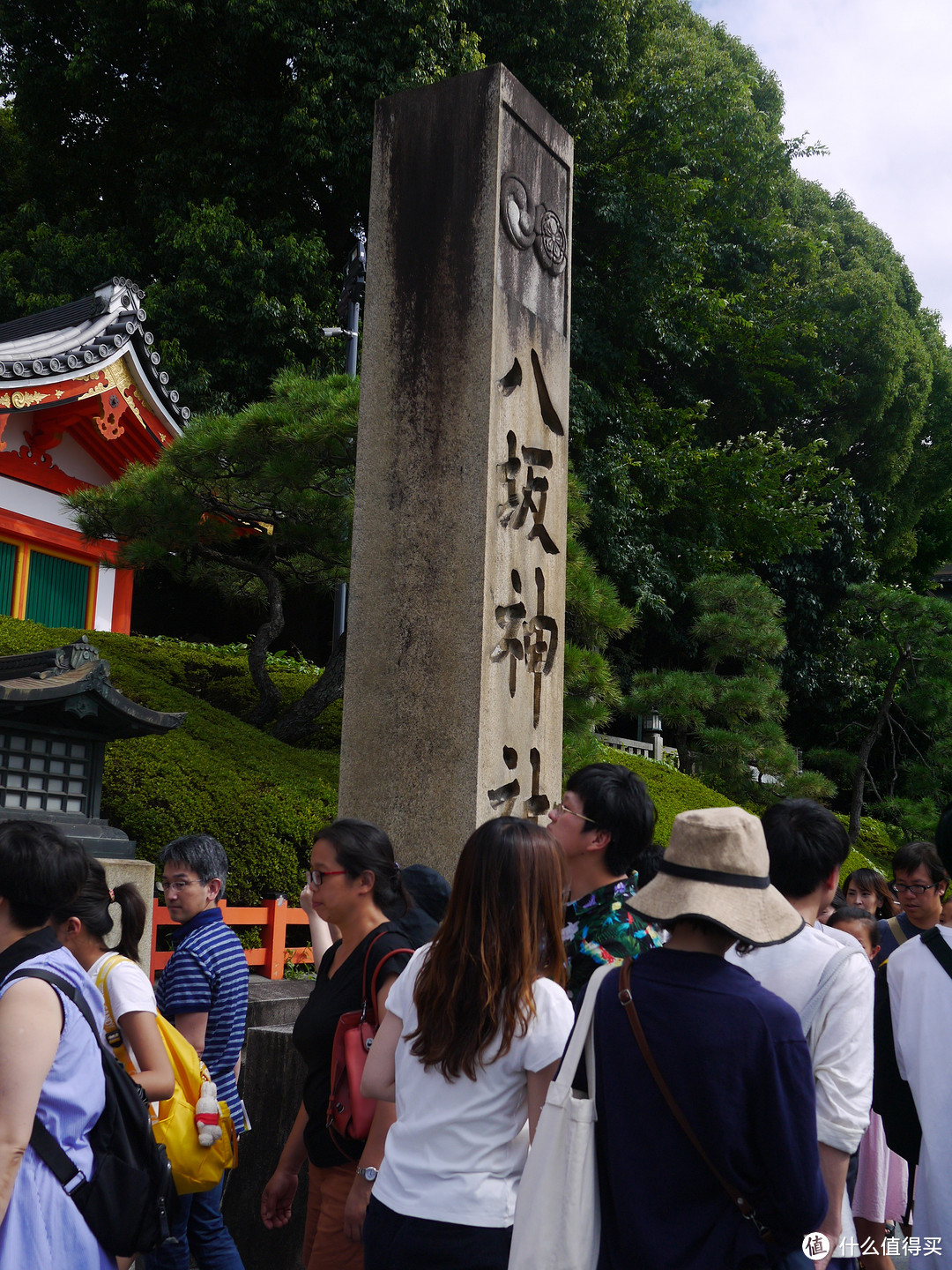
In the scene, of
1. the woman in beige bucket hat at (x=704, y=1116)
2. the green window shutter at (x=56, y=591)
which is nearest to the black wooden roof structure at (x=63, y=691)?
the woman in beige bucket hat at (x=704, y=1116)

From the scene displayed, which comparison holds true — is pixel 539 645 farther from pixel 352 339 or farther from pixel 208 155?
pixel 208 155

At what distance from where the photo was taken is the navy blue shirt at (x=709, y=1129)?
1468 mm

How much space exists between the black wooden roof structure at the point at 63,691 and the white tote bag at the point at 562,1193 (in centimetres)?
372

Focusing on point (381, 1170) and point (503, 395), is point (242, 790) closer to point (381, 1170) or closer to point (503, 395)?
point (503, 395)

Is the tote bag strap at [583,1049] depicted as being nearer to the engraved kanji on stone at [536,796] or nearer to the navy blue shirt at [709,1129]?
the navy blue shirt at [709,1129]

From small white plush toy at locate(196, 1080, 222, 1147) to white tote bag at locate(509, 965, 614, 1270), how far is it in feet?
4.34

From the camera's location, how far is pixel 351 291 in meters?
11.3

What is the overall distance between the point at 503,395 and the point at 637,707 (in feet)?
28.8

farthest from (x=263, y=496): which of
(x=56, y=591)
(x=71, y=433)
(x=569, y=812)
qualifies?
(x=569, y=812)

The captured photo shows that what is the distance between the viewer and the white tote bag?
1.52 meters

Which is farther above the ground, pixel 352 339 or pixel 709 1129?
pixel 352 339

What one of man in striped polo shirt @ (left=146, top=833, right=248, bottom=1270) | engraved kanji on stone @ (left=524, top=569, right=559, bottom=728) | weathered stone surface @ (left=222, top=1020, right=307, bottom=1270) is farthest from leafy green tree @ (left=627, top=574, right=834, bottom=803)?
man in striped polo shirt @ (left=146, top=833, right=248, bottom=1270)

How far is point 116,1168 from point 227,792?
5.19m

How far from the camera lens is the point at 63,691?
4797 mm
